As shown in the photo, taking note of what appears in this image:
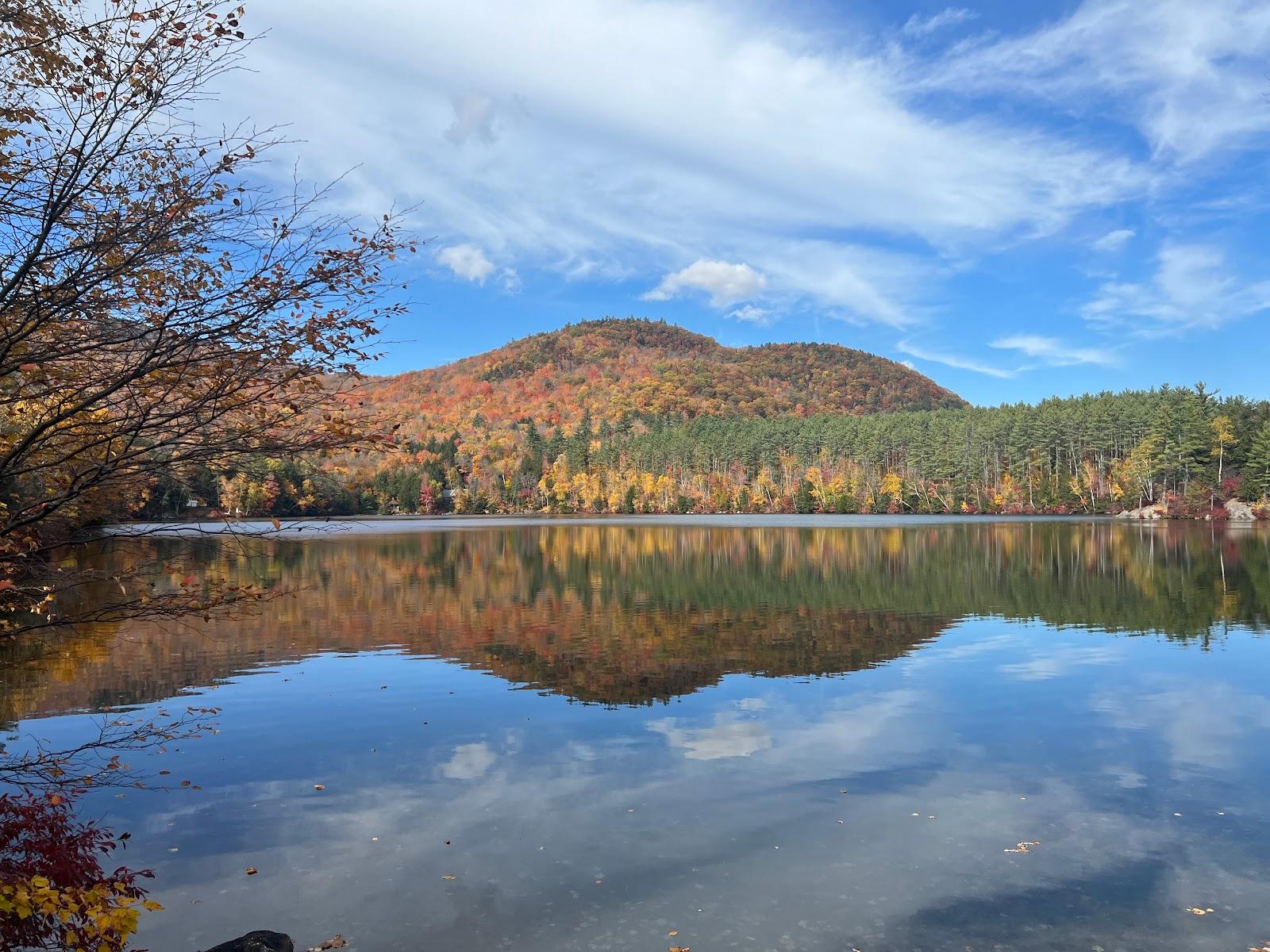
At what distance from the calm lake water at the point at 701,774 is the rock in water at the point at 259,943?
523mm

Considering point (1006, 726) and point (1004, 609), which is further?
point (1004, 609)

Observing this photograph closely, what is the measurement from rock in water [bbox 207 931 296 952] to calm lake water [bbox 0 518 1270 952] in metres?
0.52

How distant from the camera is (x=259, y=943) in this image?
21.1 ft

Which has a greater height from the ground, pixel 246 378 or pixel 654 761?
pixel 246 378

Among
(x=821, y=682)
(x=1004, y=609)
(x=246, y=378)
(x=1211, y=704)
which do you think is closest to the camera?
(x=246, y=378)

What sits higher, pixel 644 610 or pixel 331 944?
pixel 644 610

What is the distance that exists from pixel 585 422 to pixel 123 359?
6884 inches

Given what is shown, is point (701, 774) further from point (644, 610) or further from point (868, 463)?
point (868, 463)

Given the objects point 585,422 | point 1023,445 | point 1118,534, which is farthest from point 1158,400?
point 585,422

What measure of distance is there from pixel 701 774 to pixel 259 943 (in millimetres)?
5818

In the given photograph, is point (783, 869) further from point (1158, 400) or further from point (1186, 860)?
point (1158, 400)

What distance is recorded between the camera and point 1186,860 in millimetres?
8102

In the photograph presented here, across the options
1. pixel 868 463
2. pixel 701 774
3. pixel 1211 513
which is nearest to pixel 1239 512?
pixel 1211 513

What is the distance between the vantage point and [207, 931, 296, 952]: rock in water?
6.38 metres
